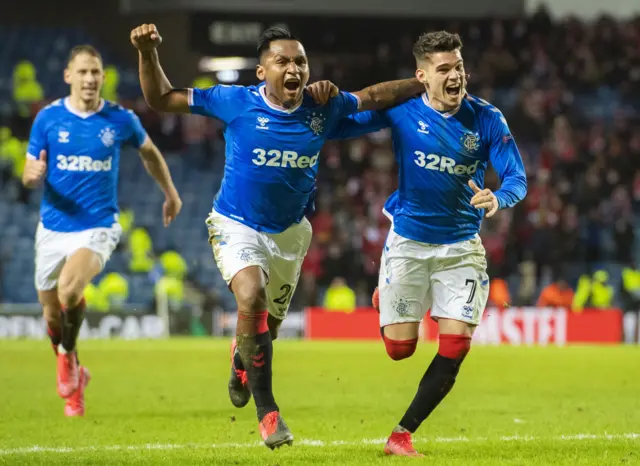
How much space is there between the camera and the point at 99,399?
11031 millimetres

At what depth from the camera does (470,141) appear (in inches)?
290

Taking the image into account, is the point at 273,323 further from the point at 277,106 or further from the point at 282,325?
the point at 282,325

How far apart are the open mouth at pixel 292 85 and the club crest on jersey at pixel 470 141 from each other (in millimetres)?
1106

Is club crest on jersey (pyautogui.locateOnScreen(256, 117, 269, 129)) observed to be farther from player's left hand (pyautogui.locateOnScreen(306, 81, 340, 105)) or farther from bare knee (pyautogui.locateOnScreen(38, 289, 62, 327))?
bare knee (pyautogui.locateOnScreen(38, 289, 62, 327))

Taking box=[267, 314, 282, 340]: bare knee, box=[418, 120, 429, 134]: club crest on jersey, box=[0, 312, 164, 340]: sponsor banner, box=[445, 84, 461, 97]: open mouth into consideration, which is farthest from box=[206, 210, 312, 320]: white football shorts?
box=[0, 312, 164, 340]: sponsor banner

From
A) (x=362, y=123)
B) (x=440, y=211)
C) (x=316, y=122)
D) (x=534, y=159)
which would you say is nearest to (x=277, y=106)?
(x=316, y=122)

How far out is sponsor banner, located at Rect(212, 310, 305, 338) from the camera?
76.8 ft

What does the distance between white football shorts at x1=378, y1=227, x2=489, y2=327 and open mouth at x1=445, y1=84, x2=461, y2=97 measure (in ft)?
3.15

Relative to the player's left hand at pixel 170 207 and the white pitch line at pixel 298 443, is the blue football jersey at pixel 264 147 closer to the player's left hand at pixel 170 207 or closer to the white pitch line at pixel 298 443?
the white pitch line at pixel 298 443

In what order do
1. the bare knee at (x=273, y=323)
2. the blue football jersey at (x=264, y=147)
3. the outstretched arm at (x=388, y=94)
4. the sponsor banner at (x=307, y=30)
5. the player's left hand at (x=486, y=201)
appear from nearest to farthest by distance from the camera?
the player's left hand at (x=486, y=201) < the blue football jersey at (x=264, y=147) < the outstretched arm at (x=388, y=94) < the bare knee at (x=273, y=323) < the sponsor banner at (x=307, y=30)

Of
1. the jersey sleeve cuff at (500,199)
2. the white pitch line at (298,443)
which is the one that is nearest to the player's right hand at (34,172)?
the white pitch line at (298,443)

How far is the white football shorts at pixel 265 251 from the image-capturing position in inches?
283

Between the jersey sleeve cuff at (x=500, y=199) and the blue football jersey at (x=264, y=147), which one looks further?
the blue football jersey at (x=264, y=147)

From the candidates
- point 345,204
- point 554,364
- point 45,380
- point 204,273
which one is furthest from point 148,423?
point 345,204
